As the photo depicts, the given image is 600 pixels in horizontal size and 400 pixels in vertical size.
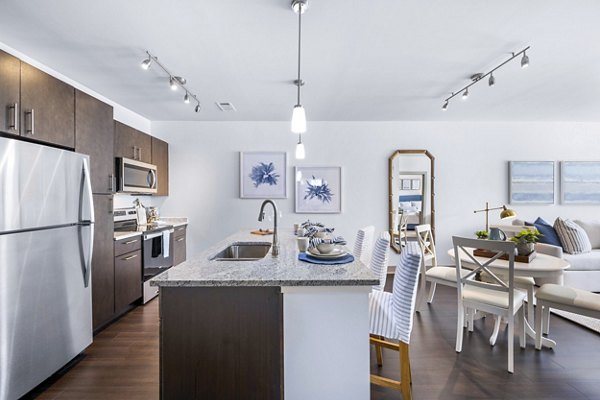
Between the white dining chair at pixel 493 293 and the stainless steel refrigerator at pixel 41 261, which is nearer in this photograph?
the stainless steel refrigerator at pixel 41 261

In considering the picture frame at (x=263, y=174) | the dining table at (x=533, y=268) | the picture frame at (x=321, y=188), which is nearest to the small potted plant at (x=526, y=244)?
the dining table at (x=533, y=268)

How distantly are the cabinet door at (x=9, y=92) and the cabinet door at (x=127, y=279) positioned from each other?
1.48 metres

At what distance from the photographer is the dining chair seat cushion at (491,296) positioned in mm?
2170

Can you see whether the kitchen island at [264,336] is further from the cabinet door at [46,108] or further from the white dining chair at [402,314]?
the cabinet door at [46,108]

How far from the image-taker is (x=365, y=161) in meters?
4.61

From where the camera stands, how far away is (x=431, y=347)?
94.7 inches

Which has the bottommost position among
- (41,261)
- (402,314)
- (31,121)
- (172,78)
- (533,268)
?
(402,314)

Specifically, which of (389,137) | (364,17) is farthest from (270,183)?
(364,17)

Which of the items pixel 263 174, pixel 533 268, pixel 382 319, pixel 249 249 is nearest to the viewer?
pixel 382 319

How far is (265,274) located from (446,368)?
1.68 meters

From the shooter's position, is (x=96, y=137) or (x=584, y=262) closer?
(x=96, y=137)

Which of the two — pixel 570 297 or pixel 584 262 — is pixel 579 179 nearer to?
pixel 584 262

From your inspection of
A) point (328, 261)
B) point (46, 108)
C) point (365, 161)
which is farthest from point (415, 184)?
point (46, 108)

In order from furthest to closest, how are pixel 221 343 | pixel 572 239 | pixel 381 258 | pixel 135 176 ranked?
pixel 572 239, pixel 135 176, pixel 381 258, pixel 221 343
